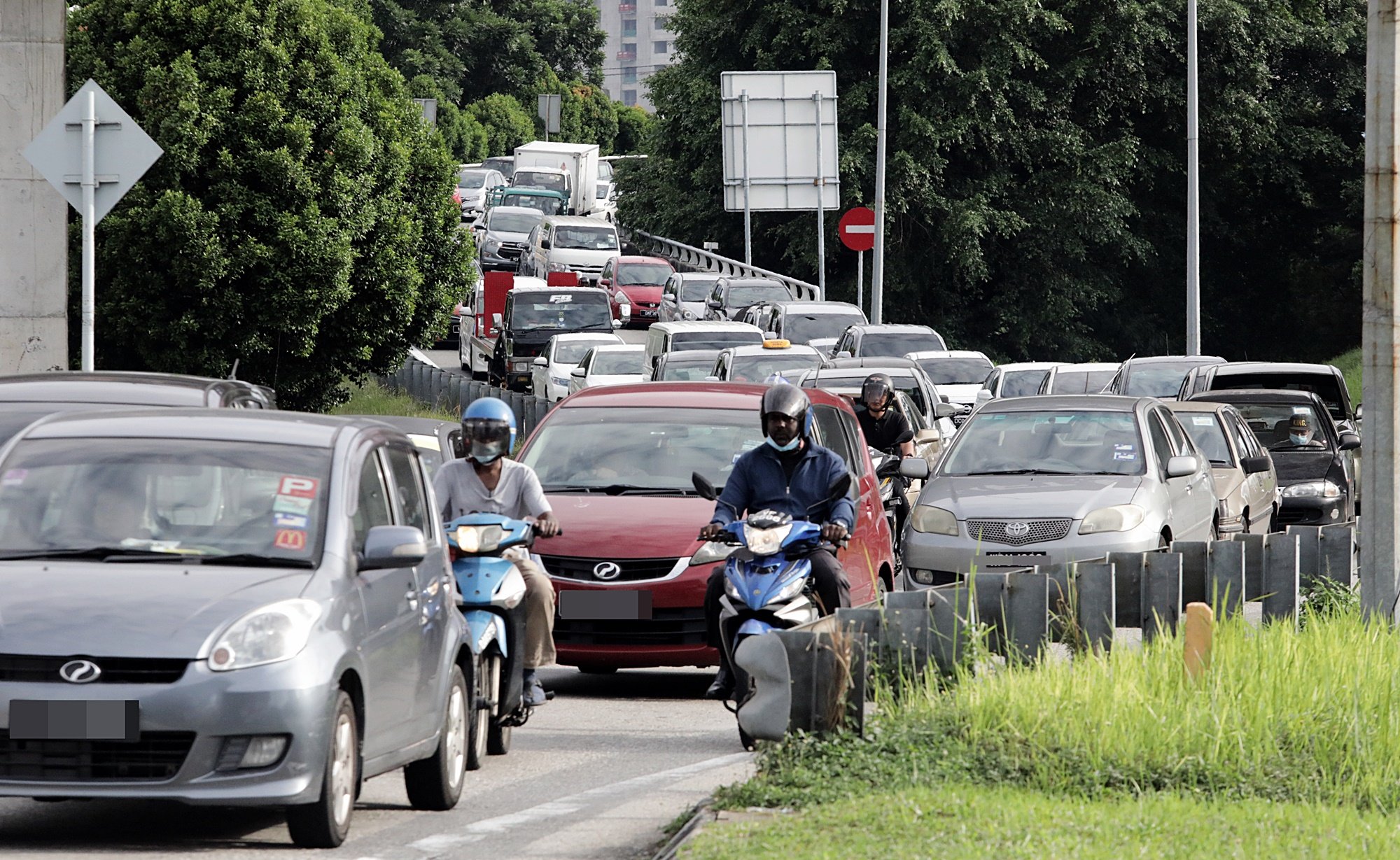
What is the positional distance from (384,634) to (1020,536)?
7.64 meters

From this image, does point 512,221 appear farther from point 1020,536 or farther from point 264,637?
point 264,637

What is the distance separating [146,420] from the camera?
8.16m

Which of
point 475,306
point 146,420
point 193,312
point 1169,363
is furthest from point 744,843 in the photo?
point 475,306

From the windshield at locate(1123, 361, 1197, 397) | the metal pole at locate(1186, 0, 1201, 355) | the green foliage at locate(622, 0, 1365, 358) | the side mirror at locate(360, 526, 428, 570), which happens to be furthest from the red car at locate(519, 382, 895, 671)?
the green foliage at locate(622, 0, 1365, 358)

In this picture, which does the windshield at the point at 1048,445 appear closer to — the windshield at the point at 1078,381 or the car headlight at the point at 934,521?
the car headlight at the point at 934,521

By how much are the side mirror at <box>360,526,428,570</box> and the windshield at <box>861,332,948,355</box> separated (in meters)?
25.9

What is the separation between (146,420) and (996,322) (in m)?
48.9

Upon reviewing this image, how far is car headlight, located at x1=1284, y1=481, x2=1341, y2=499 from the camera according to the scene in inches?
864

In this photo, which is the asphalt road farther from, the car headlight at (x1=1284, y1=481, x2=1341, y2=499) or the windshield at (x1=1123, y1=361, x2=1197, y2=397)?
the windshield at (x1=1123, y1=361, x2=1197, y2=397)

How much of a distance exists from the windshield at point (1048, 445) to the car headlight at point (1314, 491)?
21.0 feet

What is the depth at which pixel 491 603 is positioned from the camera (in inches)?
371

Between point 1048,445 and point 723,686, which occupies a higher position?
point 1048,445

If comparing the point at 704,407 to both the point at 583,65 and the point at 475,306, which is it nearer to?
the point at 475,306

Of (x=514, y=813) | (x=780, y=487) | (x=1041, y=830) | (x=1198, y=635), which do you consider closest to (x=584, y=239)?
(x=780, y=487)
